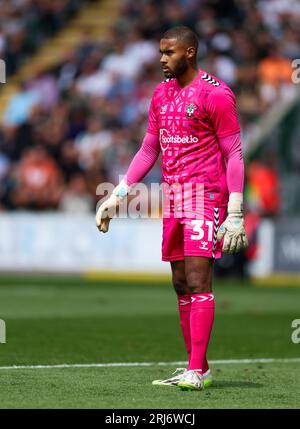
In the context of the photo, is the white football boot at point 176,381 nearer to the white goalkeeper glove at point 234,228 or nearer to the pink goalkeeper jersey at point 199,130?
the white goalkeeper glove at point 234,228

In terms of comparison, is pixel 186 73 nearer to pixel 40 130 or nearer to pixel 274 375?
pixel 274 375

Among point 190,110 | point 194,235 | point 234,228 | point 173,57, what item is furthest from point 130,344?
point 173,57

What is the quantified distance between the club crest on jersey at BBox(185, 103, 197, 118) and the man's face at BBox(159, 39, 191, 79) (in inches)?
9.7

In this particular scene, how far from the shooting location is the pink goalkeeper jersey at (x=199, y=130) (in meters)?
8.66

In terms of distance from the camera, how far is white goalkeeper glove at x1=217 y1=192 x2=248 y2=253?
27.9ft

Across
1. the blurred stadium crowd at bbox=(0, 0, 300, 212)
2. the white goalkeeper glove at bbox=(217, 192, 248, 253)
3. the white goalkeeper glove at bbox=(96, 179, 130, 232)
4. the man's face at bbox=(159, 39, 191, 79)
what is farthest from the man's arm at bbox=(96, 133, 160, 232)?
the blurred stadium crowd at bbox=(0, 0, 300, 212)

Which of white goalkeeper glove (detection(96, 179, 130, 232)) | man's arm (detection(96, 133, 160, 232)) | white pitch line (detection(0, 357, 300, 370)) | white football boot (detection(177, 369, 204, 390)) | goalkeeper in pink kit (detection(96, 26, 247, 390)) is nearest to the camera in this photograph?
white football boot (detection(177, 369, 204, 390))

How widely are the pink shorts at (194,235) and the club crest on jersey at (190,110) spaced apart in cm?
65

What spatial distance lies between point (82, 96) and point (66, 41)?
500 centimetres

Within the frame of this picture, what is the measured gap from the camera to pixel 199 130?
8742mm

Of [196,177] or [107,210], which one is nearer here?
[196,177]

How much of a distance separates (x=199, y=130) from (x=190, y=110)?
0.51ft

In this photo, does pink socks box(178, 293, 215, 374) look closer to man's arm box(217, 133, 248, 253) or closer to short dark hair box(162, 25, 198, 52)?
man's arm box(217, 133, 248, 253)

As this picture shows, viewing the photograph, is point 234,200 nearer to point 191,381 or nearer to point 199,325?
point 199,325
